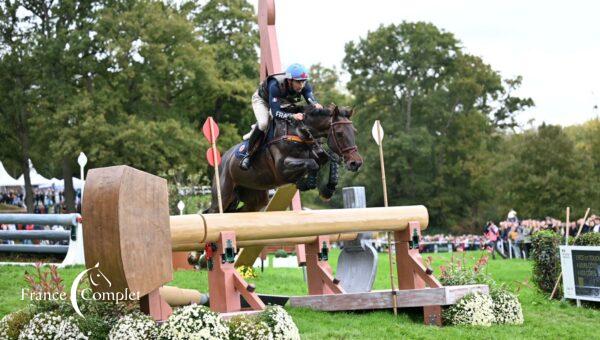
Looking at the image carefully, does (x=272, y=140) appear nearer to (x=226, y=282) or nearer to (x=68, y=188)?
(x=226, y=282)

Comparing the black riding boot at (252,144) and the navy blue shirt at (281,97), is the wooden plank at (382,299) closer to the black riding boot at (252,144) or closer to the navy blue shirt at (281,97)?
the black riding boot at (252,144)

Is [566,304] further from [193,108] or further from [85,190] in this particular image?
[193,108]

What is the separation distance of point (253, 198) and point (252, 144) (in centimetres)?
124

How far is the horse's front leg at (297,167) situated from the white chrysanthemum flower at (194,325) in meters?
2.01

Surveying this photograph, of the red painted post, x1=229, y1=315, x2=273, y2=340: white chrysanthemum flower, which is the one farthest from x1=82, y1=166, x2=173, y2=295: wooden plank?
the red painted post

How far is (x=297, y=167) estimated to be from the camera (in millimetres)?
8195

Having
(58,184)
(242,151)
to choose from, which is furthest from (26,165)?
(242,151)

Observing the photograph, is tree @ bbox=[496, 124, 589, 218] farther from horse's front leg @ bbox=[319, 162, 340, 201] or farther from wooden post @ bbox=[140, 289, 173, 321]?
wooden post @ bbox=[140, 289, 173, 321]

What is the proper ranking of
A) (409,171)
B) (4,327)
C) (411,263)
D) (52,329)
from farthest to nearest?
(409,171) < (411,263) < (4,327) < (52,329)

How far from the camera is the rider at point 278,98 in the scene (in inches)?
332

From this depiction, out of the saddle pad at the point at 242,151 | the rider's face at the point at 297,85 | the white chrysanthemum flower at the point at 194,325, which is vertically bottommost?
the white chrysanthemum flower at the point at 194,325

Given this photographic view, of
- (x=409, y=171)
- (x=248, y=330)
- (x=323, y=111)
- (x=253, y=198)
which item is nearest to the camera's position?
(x=248, y=330)

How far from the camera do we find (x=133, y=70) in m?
31.0

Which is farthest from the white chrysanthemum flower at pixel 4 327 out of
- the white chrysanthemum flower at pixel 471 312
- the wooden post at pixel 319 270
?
the white chrysanthemum flower at pixel 471 312
